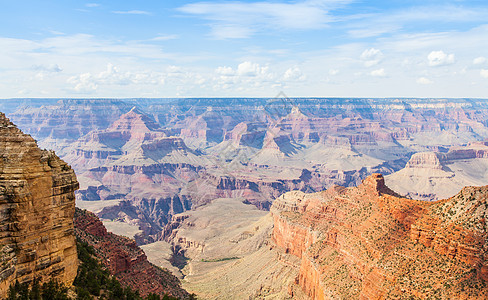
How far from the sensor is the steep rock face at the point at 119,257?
47.6 m

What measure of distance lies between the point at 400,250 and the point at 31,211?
37409 millimetres

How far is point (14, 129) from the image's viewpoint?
24.3 m

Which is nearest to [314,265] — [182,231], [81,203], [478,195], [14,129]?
[478,195]

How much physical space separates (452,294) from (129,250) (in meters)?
39.2

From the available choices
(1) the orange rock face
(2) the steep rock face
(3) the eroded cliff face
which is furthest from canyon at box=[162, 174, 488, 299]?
(3) the eroded cliff face

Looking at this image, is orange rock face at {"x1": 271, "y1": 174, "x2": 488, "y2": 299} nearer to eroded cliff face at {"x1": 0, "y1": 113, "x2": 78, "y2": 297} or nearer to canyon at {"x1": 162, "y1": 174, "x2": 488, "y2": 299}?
canyon at {"x1": 162, "y1": 174, "x2": 488, "y2": 299}

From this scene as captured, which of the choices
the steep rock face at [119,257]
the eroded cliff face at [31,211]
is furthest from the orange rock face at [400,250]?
the eroded cliff face at [31,211]

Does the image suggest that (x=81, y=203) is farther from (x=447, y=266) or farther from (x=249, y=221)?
(x=447, y=266)

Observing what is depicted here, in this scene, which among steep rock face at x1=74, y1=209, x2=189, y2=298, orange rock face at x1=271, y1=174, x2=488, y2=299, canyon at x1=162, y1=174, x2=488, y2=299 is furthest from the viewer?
steep rock face at x1=74, y1=209, x2=189, y2=298

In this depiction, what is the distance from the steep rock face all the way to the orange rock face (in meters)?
23.2

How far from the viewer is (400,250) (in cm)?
4509

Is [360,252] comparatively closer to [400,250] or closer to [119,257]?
[400,250]

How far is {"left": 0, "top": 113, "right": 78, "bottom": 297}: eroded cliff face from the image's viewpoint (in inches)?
882

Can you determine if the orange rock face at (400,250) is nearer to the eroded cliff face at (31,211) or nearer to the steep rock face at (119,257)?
the steep rock face at (119,257)
